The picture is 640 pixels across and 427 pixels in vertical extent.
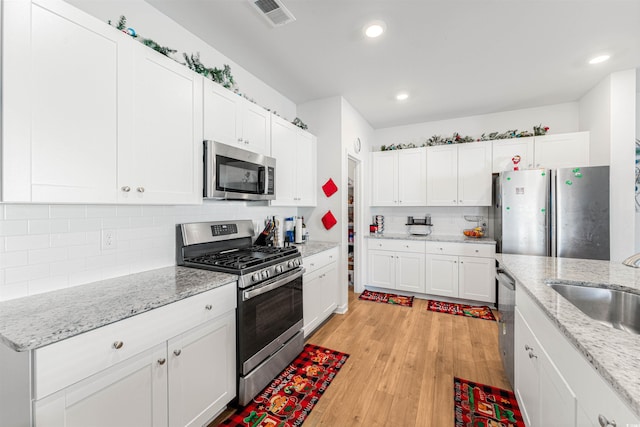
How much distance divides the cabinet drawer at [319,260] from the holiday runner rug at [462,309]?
1617mm

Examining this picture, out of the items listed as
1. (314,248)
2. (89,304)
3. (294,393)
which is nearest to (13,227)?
(89,304)

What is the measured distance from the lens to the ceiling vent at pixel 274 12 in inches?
72.2

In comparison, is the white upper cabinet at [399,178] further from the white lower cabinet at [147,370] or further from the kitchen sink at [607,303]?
the white lower cabinet at [147,370]

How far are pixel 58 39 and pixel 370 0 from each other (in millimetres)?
1820

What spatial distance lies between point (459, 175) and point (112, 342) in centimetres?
427

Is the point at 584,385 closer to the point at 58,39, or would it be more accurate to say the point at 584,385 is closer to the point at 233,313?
the point at 233,313

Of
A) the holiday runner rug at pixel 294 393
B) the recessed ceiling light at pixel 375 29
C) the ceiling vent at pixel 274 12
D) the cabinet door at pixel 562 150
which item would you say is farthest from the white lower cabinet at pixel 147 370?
the cabinet door at pixel 562 150

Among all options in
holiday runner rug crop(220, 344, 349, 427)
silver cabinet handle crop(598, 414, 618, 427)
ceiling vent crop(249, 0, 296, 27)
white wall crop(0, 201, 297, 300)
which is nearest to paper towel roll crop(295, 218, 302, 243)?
holiday runner rug crop(220, 344, 349, 427)

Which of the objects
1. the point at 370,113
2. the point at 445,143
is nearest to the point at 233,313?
the point at 370,113

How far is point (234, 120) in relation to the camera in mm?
2195

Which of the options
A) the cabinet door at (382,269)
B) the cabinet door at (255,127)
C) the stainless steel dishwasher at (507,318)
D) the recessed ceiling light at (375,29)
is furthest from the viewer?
the cabinet door at (382,269)

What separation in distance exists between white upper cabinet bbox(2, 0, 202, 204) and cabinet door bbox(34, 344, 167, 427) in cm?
82

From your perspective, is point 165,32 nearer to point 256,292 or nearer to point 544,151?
point 256,292

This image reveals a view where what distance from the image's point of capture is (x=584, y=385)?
2.80 ft
